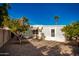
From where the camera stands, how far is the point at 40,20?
3.73 meters

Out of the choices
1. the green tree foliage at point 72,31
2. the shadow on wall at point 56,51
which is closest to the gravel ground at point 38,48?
the shadow on wall at point 56,51

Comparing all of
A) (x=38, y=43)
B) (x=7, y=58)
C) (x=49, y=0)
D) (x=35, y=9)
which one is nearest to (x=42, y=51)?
(x=38, y=43)

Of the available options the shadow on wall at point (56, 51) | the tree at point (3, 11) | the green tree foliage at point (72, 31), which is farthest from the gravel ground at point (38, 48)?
the tree at point (3, 11)

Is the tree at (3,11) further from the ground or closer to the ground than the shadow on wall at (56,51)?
further from the ground

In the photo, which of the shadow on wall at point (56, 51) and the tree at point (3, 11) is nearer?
the tree at point (3, 11)

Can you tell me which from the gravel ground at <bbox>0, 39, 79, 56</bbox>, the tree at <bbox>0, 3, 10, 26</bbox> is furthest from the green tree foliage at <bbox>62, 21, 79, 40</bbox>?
the tree at <bbox>0, 3, 10, 26</bbox>

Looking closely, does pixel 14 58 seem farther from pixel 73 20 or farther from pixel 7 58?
pixel 73 20

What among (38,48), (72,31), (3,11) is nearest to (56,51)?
(38,48)

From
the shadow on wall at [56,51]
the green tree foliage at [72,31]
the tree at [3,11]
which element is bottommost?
the shadow on wall at [56,51]

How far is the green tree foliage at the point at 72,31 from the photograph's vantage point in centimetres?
388

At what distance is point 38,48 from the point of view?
163 inches

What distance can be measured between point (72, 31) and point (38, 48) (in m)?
0.97

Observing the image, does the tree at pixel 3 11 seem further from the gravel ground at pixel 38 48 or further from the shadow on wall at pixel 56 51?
the shadow on wall at pixel 56 51

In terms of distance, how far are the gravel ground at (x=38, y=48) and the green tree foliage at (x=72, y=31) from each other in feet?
0.87
